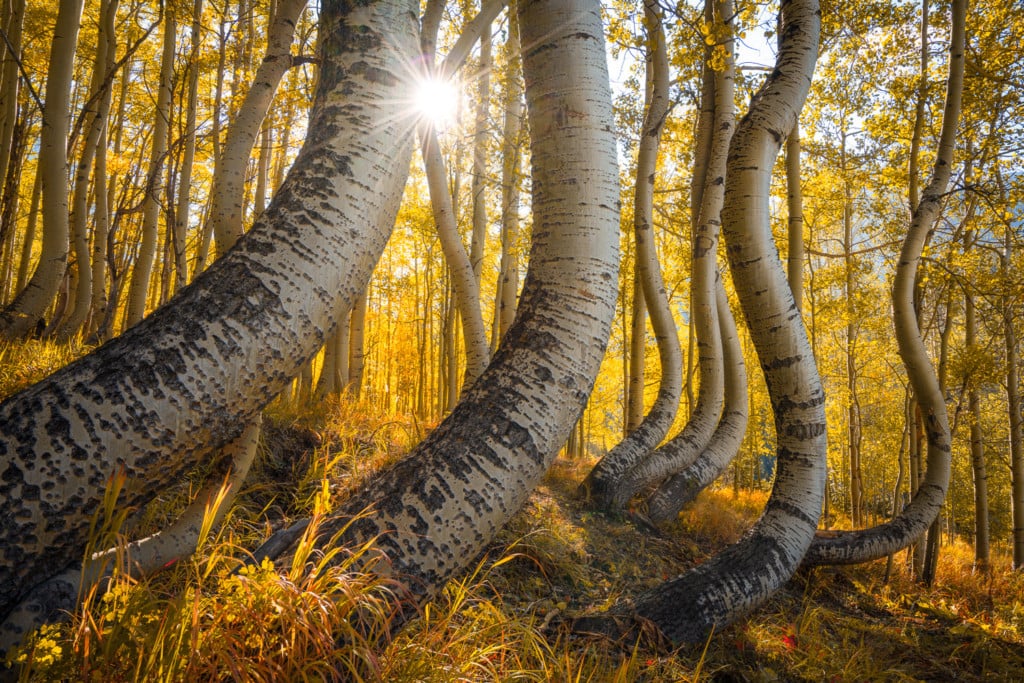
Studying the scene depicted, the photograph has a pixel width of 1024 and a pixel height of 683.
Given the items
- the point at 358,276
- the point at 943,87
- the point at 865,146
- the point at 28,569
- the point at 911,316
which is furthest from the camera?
the point at 865,146

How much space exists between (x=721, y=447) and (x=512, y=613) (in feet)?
13.4

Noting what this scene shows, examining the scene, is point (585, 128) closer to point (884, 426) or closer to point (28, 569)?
point (28, 569)

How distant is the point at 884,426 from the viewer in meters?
18.8

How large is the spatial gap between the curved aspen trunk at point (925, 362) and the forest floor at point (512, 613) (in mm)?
718

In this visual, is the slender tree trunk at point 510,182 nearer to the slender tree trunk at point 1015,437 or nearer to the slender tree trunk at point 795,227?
the slender tree trunk at point 795,227

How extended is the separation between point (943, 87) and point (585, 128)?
23.1 feet

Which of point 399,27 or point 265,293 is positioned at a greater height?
point 399,27

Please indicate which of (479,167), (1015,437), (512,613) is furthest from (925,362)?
(479,167)

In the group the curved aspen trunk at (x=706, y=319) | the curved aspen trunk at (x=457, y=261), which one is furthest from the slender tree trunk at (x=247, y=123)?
the curved aspen trunk at (x=706, y=319)

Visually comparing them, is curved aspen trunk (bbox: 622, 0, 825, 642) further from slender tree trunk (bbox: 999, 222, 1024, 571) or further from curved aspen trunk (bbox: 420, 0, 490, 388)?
slender tree trunk (bbox: 999, 222, 1024, 571)

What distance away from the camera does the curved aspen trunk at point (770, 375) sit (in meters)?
2.61

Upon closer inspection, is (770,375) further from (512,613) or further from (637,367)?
(637,367)

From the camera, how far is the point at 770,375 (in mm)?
2760

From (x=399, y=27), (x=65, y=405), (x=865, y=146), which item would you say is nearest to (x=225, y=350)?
(x=65, y=405)
